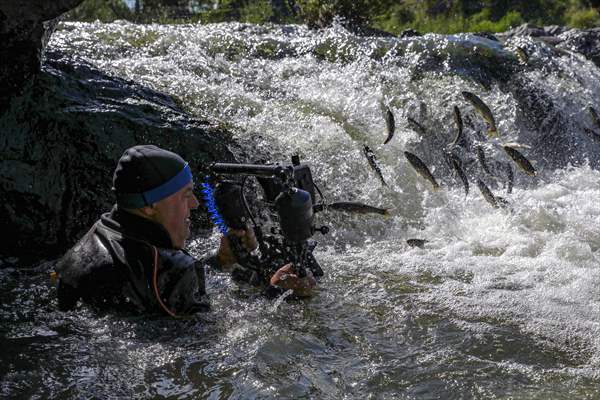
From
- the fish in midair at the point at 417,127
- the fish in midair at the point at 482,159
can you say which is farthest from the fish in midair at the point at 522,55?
the fish in midair at the point at 417,127

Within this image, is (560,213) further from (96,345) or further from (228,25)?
(228,25)

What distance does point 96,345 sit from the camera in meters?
4.25

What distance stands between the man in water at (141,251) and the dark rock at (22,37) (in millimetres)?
3444

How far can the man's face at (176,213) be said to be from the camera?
13.0ft

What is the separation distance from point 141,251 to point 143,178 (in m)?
0.42

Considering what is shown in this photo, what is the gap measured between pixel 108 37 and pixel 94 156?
3.88 metres

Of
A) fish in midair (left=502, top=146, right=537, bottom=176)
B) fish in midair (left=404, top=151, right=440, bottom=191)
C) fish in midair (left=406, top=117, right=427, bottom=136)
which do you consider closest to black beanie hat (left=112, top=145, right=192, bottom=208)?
fish in midair (left=404, top=151, right=440, bottom=191)

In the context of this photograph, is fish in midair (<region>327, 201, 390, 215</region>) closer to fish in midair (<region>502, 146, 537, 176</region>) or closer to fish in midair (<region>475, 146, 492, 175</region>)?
fish in midair (<region>502, 146, 537, 176</region>)

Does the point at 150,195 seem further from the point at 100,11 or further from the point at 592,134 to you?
the point at 100,11

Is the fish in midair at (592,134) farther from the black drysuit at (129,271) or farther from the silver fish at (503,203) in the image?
the black drysuit at (129,271)

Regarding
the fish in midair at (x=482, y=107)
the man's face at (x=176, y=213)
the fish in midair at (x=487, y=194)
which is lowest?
the fish in midair at (x=487, y=194)

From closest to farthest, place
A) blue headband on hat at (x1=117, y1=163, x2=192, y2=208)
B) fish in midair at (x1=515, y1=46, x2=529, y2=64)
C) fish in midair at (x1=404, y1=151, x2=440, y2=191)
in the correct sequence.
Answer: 1. blue headband on hat at (x1=117, y1=163, x2=192, y2=208)
2. fish in midair at (x1=404, y1=151, x2=440, y2=191)
3. fish in midair at (x1=515, y1=46, x2=529, y2=64)

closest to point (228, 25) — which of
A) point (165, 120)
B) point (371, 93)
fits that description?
point (371, 93)

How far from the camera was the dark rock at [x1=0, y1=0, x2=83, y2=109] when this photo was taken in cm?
666
